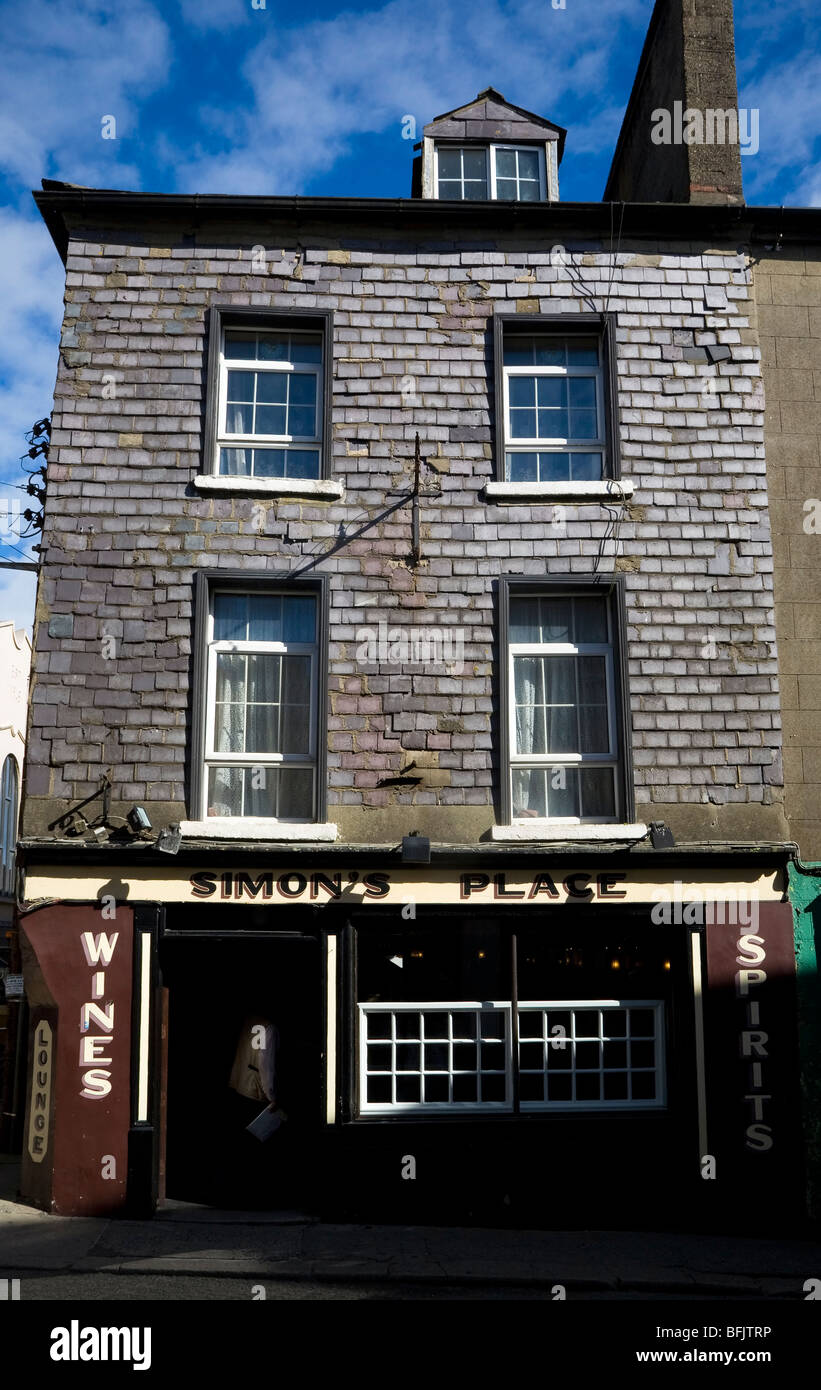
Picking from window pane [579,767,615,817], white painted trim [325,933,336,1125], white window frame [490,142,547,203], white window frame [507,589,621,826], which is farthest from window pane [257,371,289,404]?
white painted trim [325,933,336,1125]

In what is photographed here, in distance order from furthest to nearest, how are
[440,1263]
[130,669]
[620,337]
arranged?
1. [620,337]
2. [130,669]
3. [440,1263]

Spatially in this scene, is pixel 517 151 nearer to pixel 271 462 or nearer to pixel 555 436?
pixel 555 436

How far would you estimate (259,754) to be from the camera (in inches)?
420

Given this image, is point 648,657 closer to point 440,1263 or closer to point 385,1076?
point 385,1076

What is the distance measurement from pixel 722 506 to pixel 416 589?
3148 mm

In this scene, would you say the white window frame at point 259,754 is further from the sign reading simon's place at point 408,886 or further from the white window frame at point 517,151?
the white window frame at point 517,151

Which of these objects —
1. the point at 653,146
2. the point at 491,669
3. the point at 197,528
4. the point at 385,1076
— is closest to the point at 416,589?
the point at 491,669

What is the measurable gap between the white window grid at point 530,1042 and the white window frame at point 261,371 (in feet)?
17.0

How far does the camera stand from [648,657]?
10805 mm

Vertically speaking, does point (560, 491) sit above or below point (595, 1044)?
above

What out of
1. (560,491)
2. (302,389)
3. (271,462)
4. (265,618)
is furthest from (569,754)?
(302,389)

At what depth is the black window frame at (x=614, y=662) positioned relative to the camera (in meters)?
10.5

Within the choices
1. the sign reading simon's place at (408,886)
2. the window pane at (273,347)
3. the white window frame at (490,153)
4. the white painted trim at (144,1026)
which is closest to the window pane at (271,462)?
the window pane at (273,347)

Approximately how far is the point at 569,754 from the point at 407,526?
2.69m
